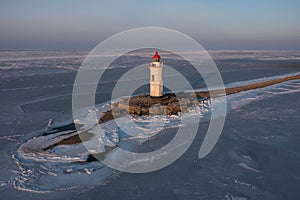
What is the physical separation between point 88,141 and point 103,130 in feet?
3.01

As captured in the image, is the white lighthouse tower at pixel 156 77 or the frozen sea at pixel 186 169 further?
the white lighthouse tower at pixel 156 77

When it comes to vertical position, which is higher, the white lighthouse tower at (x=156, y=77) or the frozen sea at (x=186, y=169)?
the white lighthouse tower at (x=156, y=77)

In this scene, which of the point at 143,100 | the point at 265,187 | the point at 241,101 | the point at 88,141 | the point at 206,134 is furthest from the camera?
the point at 241,101

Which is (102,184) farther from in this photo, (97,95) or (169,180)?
(97,95)

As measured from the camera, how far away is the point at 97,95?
507 inches

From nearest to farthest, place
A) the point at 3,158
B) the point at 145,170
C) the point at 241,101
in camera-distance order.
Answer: the point at 145,170 → the point at 3,158 → the point at 241,101

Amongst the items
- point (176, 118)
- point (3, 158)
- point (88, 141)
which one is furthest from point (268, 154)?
point (3, 158)

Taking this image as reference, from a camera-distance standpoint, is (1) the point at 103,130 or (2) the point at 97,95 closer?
(1) the point at 103,130

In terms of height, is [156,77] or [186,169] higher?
[156,77]

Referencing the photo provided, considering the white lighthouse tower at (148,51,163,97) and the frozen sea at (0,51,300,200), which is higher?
the white lighthouse tower at (148,51,163,97)

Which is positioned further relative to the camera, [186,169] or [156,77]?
[156,77]

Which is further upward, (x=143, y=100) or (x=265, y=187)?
(x=143, y=100)

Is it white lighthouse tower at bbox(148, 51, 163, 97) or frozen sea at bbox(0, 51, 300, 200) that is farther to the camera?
white lighthouse tower at bbox(148, 51, 163, 97)

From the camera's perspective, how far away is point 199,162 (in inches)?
229
